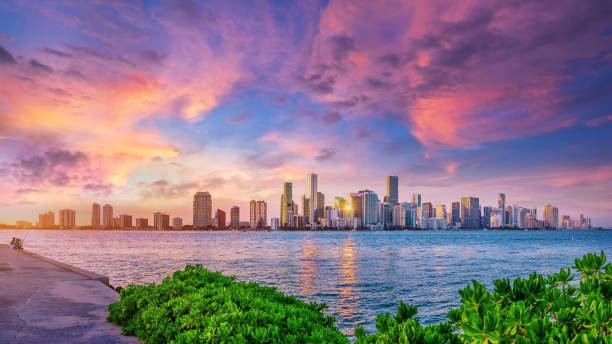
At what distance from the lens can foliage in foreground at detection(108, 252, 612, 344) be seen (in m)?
2.70

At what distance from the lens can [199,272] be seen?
10531mm

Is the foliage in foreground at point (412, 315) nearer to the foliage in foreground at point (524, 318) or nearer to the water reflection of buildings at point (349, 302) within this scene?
the foliage in foreground at point (524, 318)

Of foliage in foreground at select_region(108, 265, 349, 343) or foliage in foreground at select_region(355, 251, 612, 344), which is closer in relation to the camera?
foliage in foreground at select_region(355, 251, 612, 344)

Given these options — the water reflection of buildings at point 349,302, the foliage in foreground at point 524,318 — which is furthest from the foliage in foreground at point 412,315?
the water reflection of buildings at point 349,302

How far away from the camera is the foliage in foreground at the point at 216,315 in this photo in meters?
5.00

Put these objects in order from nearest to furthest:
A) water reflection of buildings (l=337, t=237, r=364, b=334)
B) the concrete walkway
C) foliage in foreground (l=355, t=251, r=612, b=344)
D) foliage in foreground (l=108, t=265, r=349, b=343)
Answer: foliage in foreground (l=355, t=251, r=612, b=344), foliage in foreground (l=108, t=265, r=349, b=343), the concrete walkway, water reflection of buildings (l=337, t=237, r=364, b=334)

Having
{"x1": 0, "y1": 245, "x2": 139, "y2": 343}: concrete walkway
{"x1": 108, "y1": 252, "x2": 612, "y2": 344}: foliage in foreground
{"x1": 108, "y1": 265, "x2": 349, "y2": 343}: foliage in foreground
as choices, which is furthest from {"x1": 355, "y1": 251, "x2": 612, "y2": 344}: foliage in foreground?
{"x1": 0, "y1": 245, "x2": 139, "y2": 343}: concrete walkway

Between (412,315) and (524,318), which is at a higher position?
(524,318)

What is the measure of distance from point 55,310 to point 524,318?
1306cm

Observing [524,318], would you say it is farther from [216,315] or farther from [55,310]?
[55,310]

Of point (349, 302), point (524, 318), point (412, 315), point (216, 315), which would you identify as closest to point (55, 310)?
point (216, 315)

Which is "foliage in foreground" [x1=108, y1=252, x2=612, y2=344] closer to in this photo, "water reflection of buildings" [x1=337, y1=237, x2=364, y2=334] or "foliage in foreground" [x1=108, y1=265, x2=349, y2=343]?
"foliage in foreground" [x1=108, y1=265, x2=349, y2=343]

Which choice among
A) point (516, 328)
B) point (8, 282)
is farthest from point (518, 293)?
point (8, 282)

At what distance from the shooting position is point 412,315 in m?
3.86
